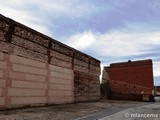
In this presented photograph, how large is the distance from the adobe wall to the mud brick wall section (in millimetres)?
9200

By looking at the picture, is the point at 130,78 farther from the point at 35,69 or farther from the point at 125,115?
the point at 125,115

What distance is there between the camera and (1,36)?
1195cm

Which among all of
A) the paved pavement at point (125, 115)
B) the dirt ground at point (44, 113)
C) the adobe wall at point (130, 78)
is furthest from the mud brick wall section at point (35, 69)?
the adobe wall at point (130, 78)

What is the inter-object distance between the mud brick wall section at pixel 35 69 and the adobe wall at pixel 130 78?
9200 millimetres

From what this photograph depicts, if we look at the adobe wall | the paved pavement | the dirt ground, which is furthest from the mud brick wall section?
the adobe wall

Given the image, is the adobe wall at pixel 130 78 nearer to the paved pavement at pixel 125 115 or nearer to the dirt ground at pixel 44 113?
the paved pavement at pixel 125 115

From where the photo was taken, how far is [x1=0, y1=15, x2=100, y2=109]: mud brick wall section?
1223 centimetres

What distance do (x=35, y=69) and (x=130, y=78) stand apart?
18054mm

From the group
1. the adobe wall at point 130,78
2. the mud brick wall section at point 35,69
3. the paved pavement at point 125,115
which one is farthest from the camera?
the adobe wall at point 130,78

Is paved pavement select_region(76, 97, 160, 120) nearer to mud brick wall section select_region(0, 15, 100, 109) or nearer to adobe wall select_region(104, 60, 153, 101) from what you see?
mud brick wall section select_region(0, 15, 100, 109)

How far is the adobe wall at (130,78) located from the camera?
28.3 m

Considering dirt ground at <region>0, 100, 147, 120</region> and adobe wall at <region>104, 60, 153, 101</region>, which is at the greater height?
adobe wall at <region>104, 60, 153, 101</region>

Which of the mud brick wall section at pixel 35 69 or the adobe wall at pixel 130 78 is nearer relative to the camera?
the mud brick wall section at pixel 35 69

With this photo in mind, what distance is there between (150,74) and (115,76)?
175 inches
